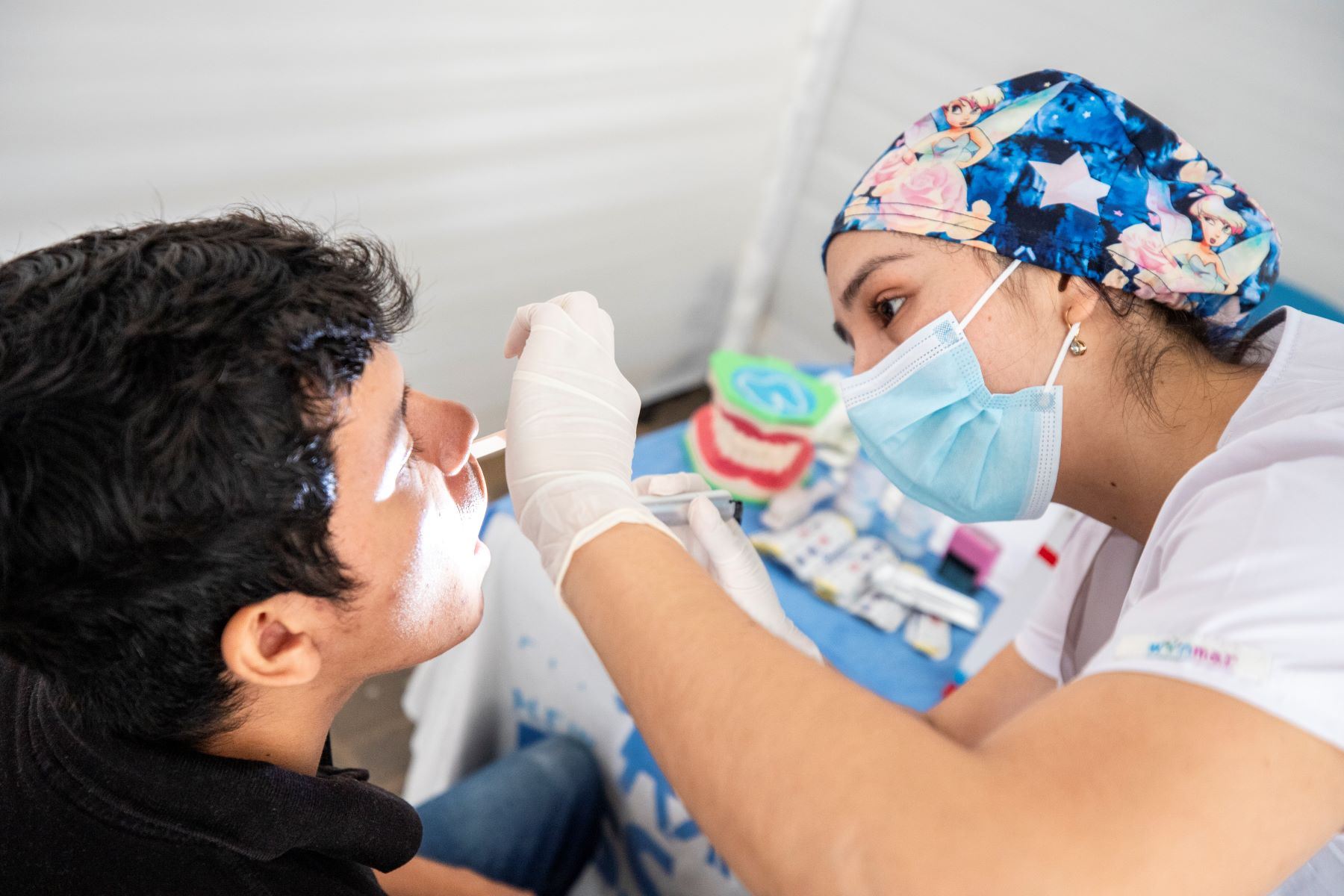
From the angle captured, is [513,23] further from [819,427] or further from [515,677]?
[515,677]

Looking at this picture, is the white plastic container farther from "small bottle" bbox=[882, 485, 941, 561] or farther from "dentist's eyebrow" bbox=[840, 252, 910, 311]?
"dentist's eyebrow" bbox=[840, 252, 910, 311]

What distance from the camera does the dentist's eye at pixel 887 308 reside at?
1120mm

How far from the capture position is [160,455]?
0.70 m

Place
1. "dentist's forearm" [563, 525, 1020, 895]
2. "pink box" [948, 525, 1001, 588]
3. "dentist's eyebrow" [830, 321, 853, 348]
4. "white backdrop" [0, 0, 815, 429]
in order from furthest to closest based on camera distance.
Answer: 1. "pink box" [948, 525, 1001, 588]
2. "white backdrop" [0, 0, 815, 429]
3. "dentist's eyebrow" [830, 321, 853, 348]
4. "dentist's forearm" [563, 525, 1020, 895]

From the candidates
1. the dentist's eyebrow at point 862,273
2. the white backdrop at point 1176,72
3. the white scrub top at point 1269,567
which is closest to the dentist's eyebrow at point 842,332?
the dentist's eyebrow at point 862,273

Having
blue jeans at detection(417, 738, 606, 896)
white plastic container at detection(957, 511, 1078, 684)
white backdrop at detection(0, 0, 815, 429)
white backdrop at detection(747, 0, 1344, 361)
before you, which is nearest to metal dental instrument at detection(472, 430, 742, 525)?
blue jeans at detection(417, 738, 606, 896)

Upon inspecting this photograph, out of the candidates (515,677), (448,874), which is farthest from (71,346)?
(515,677)

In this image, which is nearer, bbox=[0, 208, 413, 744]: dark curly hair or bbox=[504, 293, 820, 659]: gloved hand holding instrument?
bbox=[0, 208, 413, 744]: dark curly hair

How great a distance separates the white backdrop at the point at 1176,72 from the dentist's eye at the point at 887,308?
184 cm

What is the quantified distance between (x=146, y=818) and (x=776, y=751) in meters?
0.60

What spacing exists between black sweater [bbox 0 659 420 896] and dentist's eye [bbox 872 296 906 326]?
2.96 ft

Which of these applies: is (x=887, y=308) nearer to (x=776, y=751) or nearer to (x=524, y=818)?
(x=776, y=751)

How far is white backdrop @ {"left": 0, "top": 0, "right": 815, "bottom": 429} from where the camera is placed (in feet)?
4.97

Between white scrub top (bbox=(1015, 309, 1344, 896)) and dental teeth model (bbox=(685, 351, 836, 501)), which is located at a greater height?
white scrub top (bbox=(1015, 309, 1344, 896))
